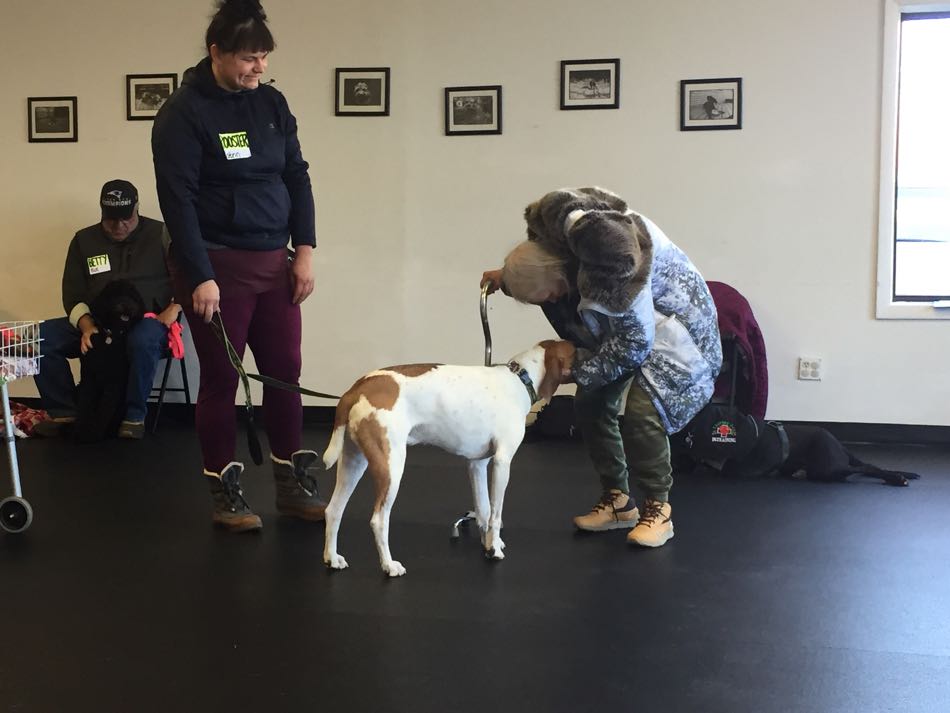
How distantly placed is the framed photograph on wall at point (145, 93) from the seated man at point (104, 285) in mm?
461

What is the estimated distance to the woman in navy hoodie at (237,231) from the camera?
2.58 meters

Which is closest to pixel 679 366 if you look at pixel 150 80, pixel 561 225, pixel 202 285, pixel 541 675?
pixel 561 225

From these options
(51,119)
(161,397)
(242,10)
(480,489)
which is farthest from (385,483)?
(51,119)

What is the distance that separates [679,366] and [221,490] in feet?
4.68

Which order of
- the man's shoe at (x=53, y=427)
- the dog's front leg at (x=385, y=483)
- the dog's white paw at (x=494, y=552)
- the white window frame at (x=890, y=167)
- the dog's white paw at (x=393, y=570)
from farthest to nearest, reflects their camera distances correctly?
the man's shoe at (x=53, y=427) → the white window frame at (x=890, y=167) → the dog's white paw at (x=494, y=552) → the dog's white paw at (x=393, y=570) → the dog's front leg at (x=385, y=483)

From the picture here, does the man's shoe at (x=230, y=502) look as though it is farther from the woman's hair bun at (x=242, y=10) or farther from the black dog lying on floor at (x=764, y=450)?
the black dog lying on floor at (x=764, y=450)

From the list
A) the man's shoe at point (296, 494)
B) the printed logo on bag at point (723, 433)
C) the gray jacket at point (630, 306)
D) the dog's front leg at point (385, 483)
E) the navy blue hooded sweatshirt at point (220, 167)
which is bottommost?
the man's shoe at point (296, 494)

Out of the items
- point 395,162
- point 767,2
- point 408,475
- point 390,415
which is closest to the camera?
point 390,415

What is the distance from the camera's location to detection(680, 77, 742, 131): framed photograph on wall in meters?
4.33

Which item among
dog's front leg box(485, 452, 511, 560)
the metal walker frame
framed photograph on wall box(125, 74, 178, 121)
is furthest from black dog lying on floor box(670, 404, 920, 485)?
framed photograph on wall box(125, 74, 178, 121)

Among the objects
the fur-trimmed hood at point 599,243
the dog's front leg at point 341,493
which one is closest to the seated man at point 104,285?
the dog's front leg at point 341,493

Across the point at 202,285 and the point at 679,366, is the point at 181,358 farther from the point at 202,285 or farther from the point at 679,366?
the point at 679,366

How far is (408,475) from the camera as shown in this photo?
3572 millimetres

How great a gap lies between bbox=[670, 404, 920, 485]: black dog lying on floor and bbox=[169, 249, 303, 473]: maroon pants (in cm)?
161
